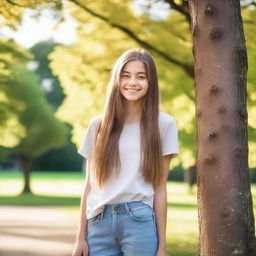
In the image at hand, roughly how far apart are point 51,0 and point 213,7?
4.86 metres

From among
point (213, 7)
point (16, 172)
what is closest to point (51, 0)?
point (213, 7)

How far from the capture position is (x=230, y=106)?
448 cm

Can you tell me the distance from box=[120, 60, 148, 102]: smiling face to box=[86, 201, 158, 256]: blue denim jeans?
596 mm

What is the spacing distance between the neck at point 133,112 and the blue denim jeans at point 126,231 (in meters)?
0.48

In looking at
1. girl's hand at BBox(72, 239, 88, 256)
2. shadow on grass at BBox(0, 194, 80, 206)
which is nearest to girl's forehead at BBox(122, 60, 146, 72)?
girl's hand at BBox(72, 239, 88, 256)

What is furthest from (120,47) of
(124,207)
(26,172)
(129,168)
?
(26,172)

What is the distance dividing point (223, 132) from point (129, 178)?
51.8 inches

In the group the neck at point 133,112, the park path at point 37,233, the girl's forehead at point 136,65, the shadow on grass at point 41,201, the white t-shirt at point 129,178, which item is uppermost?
the girl's forehead at point 136,65

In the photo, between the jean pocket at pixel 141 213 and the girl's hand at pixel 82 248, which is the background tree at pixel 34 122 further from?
the jean pocket at pixel 141 213

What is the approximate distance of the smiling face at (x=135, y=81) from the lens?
349 centimetres

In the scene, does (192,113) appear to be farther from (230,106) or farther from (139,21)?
(230,106)

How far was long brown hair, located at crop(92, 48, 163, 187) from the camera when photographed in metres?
3.37

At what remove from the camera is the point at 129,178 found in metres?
3.35

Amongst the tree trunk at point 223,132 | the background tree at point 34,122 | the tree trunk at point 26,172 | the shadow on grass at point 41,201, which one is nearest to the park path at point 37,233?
the shadow on grass at point 41,201
